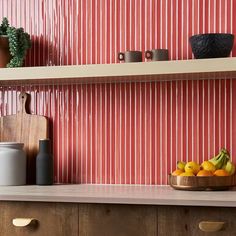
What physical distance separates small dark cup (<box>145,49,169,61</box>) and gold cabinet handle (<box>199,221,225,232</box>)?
879mm

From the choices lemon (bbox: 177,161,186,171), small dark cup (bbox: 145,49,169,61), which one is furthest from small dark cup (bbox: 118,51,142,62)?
lemon (bbox: 177,161,186,171)

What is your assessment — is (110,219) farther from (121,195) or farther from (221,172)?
(221,172)

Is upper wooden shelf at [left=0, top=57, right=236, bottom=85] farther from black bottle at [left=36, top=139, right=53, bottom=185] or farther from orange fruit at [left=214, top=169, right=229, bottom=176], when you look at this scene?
orange fruit at [left=214, top=169, right=229, bottom=176]

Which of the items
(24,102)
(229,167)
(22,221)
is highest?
(24,102)

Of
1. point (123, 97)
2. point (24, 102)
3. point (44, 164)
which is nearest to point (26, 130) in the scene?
point (24, 102)

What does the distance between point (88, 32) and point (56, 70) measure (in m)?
0.38

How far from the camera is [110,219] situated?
263cm

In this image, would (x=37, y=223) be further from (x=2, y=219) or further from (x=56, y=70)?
(x=56, y=70)

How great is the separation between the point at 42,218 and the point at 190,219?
25.8 inches

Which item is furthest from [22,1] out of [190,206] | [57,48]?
[190,206]

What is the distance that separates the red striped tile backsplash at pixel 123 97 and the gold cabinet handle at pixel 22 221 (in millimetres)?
611

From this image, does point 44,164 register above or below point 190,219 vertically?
above

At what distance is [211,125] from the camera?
3.11 meters

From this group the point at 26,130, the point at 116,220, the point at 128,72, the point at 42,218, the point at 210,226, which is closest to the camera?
the point at 210,226
